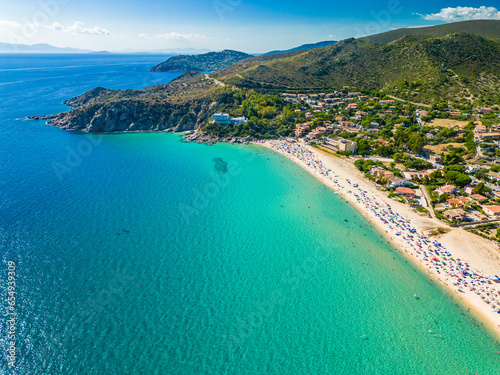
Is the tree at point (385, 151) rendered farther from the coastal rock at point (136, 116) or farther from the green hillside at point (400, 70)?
the coastal rock at point (136, 116)

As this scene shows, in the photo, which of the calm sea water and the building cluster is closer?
the calm sea water

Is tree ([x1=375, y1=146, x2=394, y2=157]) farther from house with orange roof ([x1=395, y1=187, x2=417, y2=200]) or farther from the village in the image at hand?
house with orange roof ([x1=395, y1=187, x2=417, y2=200])

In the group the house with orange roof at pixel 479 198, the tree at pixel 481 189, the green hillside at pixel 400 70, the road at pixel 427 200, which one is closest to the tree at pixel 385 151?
the road at pixel 427 200

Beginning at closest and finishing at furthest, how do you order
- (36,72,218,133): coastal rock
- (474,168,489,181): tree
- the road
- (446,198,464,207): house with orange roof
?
the road → (446,198,464,207): house with orange roof → (474,168,489,181): tree → (36,72,218,133): coastal rock

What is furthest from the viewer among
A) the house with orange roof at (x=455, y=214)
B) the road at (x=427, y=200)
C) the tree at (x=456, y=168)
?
the tree at (x=456, y=168)

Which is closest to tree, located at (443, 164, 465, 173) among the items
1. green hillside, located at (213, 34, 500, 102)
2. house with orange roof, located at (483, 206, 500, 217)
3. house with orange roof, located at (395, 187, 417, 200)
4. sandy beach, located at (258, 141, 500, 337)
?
house with orange roof, located at (395, 187, 417, 200)

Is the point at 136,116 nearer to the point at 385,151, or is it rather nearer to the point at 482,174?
the point at 385,151

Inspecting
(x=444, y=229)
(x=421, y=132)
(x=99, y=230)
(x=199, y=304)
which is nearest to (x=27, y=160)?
(x=99, y=230)
